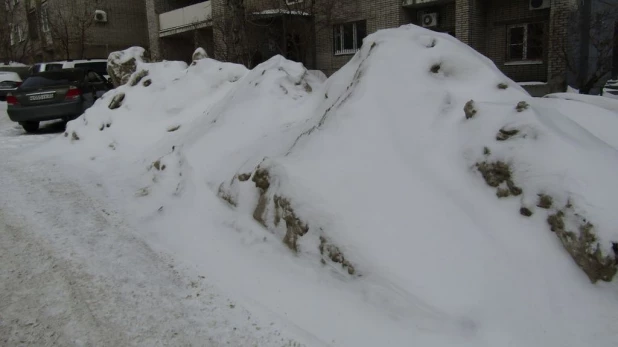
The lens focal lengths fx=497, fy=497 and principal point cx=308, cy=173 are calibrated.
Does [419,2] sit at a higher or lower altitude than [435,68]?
higher

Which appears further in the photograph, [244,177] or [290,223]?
[244,177]

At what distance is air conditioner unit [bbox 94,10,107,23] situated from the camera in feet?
98.6

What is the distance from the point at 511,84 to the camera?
5.06 m

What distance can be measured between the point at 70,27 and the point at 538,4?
2449 cm

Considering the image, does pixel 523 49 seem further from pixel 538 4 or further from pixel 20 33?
pixel 20 33

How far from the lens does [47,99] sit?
1116cm

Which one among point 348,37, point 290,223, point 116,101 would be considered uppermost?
point 348,37

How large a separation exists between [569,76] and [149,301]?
14.0 metres

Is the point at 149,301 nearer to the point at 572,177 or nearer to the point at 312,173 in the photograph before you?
the point at 312,173

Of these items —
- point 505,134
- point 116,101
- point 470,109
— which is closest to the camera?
point 505,134

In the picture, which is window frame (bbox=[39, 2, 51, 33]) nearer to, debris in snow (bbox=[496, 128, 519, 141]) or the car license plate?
the car license plate

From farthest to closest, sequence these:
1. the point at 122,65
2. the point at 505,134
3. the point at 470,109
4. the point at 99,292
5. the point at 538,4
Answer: the point at 538,4 < the point at 122,65 < the point at 470,109 < the point at 505,134 < the point at 99,292

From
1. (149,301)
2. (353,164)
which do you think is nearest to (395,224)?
(353,164)

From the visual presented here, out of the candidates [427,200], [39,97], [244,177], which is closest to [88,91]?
[39,97]
